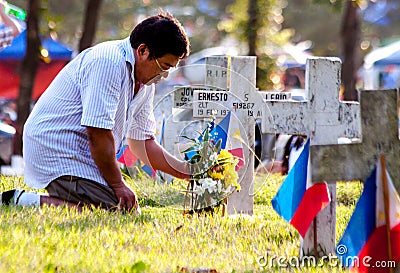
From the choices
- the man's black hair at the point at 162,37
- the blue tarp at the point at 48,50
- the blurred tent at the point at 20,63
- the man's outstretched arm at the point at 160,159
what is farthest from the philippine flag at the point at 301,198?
the blue tarp at the point at 48,50

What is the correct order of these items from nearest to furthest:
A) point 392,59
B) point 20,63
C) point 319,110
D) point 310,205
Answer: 1. point 310,205
2. point 319,110
3. point 20,63
4. point 392,59

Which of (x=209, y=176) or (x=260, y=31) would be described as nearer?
(x=209, y=176)

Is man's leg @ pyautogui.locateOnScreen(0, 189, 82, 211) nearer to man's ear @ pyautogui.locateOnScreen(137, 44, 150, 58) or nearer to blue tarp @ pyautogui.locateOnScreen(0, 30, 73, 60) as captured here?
man's ear @ pyautogui.locateOnScreen(137, 44, 150, 58)

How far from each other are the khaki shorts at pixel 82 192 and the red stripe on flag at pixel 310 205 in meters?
1.71

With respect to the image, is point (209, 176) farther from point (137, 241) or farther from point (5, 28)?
point (5, 28)

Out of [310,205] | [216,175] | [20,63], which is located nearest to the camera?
[310,205]

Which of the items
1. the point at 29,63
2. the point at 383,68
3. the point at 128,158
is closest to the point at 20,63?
the point at 29,63

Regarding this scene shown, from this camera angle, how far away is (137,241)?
5473 mm

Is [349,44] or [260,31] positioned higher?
[260,31]

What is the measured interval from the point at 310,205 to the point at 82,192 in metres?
1.94

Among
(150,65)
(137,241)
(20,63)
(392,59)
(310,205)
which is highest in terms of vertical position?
(392,59)

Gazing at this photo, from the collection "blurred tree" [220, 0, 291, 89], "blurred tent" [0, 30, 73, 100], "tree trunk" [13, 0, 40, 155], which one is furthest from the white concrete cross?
"blurred tent" [0, 30, 73, 100]

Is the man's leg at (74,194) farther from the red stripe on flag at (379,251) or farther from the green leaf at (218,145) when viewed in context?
the red stripe on flag at (379,251)

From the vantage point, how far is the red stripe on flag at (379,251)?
4.85m
